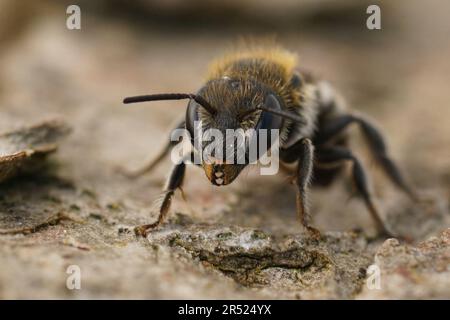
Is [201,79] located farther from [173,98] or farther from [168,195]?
[173,98]

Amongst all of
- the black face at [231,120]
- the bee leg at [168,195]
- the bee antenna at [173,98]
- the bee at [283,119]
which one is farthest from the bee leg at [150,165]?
the bee antenna at [173,98]

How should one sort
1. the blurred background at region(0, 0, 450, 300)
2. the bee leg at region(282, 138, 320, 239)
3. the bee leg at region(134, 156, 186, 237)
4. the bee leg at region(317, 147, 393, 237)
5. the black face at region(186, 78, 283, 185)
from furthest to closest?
1. the blurred background at region(0, 0, 450, 300)
2. the bee leg at region(317, 147, 393, 237)
3. the bee leg at region(282, 138, 320, 239)
4. the bee leg at region(134, 156, 186, 237)
5. the black face at region(186, 78, 283, 185)

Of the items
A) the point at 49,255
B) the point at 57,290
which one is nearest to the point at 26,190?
the point at 49,255

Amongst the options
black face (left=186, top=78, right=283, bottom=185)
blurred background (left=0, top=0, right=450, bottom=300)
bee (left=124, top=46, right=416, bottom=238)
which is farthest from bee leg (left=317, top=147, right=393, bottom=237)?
black face (left=186, top=78, right=283, bottom=185)

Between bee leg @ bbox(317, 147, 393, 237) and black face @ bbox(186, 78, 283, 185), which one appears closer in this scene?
black face @ bbox(186, 78, 283, 185)

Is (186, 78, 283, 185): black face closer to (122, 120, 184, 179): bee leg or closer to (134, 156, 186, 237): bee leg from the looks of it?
(134, 156, 186, 237): bee leg

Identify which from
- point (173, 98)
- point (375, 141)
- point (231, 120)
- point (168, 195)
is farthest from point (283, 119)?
point (375, 141)

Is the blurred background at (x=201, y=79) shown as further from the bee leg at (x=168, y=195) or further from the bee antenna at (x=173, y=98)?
the bee antenna at (x=173, y=98)
